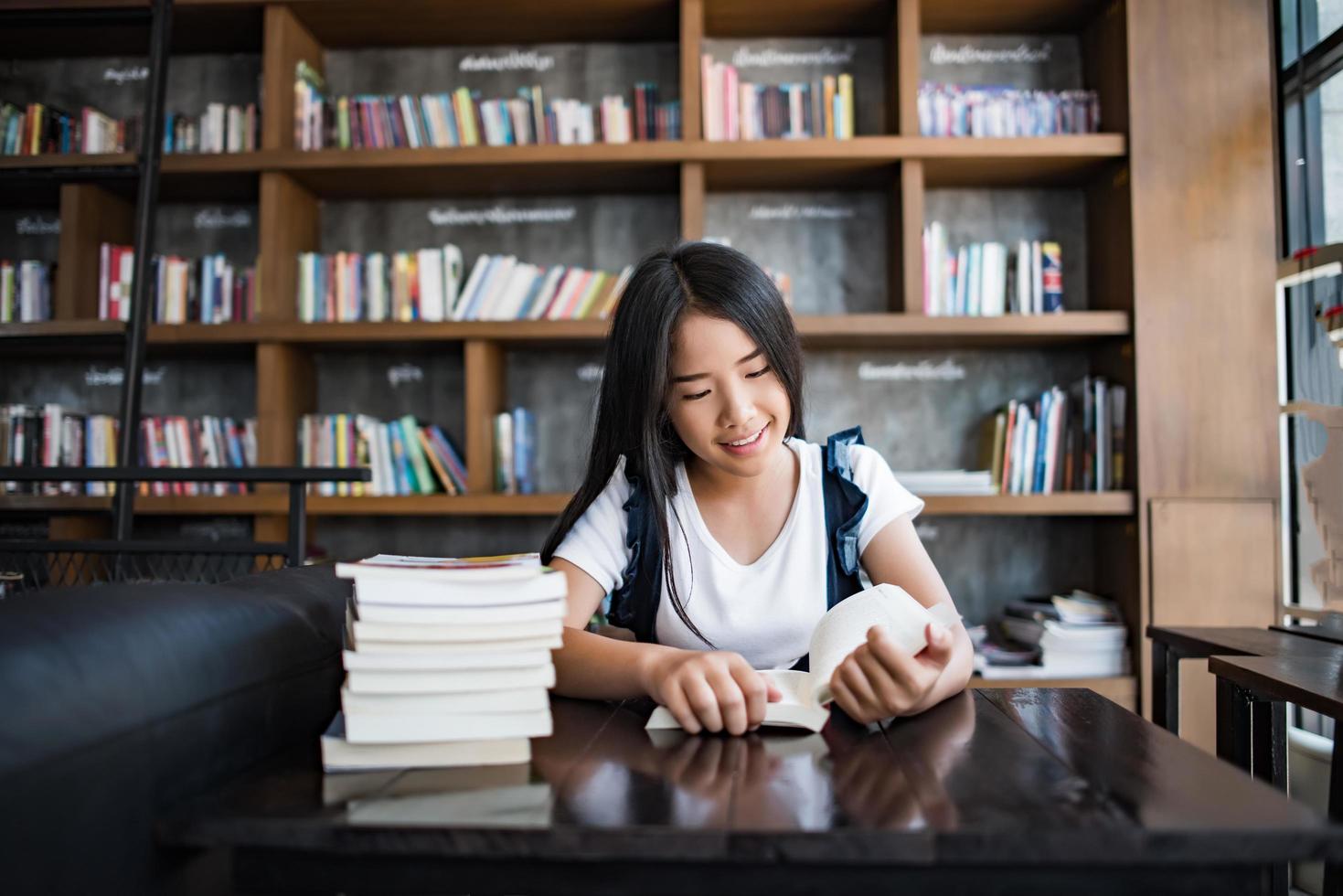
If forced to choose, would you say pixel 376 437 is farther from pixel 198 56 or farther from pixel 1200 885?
pixel 1200 885

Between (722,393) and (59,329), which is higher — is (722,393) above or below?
below

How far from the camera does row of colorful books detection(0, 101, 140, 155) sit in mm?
3234

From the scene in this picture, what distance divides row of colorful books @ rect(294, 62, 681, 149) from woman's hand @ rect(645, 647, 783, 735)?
2.49 m

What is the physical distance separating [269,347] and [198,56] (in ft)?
3.77

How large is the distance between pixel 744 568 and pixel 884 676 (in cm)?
52

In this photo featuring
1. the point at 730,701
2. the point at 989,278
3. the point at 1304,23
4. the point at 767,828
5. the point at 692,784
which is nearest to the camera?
the point at 767,828

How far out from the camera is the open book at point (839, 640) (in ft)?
2.81

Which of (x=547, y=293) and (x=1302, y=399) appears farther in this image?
(x=547, y=293)

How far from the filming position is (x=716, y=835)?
58 centimetres

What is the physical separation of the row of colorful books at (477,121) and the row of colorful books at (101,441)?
2.97 ft

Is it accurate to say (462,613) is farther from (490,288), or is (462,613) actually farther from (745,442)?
(490,288)

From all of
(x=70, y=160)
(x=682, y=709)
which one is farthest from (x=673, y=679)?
(x=70, y=160)

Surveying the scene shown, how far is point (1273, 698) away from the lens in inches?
50.0

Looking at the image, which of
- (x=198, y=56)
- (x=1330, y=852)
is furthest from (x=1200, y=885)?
(x=198, y=56)
